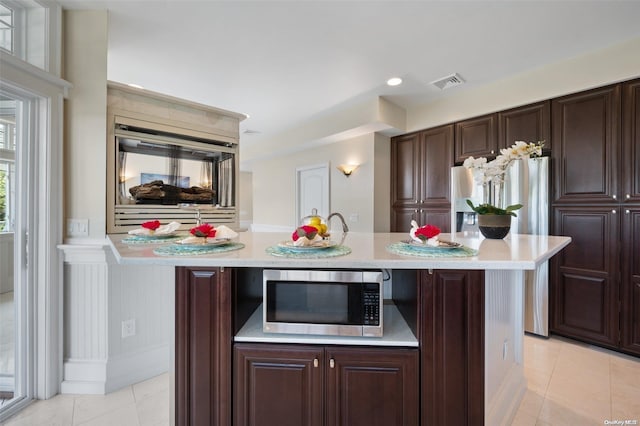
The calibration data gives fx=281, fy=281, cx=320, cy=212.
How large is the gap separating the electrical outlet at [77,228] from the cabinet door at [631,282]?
409 centimetres

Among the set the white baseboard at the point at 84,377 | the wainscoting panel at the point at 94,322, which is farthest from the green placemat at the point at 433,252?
the white baseboard at the point at 84,377

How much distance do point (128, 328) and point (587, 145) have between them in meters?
3.98

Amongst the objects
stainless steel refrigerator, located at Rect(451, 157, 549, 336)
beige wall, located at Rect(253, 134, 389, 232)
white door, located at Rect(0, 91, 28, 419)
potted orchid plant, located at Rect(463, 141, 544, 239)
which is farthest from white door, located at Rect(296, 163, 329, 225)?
white door, located at Rect(0, 91, 28, 419)

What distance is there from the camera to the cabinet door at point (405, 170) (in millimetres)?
3736

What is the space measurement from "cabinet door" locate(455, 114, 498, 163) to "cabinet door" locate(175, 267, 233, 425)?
3.05 meters

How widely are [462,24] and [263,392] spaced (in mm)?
2691

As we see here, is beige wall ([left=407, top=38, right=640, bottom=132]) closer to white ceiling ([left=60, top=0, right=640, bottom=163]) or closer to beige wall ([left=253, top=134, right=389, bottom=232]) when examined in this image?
white ceiling ([left=60, top=0, right=640, bottom=163])

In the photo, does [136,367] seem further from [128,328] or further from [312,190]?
[312,190]

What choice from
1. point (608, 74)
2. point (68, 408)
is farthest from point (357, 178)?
point (68, 408)

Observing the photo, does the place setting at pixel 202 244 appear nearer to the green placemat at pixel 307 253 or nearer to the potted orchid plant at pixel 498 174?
the green placemat at pixel 307 253

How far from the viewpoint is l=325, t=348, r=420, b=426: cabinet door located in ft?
3.78

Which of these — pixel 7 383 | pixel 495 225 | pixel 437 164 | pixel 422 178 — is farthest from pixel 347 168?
pixel 7 383

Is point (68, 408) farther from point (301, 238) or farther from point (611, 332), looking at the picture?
point (611, 332)

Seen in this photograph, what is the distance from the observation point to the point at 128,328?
197cm
